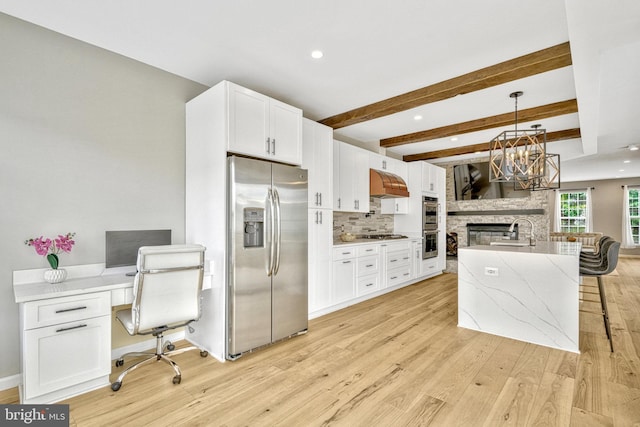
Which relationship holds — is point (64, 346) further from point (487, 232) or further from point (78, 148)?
point (487, 232)

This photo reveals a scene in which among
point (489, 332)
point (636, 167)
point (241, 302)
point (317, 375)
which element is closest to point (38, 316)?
point (241, 302)

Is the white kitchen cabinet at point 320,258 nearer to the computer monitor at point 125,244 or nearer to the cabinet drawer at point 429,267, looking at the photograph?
the computer monitor at point 125,244

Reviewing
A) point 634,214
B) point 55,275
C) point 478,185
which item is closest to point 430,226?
point 478,185

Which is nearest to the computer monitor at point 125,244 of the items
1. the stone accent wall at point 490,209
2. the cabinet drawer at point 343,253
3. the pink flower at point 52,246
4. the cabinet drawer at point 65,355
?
the pink flower at point 52,246

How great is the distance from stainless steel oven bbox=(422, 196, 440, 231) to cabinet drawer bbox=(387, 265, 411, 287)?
3.50 feet

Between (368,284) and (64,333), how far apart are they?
3.60 m

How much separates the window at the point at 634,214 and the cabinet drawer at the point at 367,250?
1070 cm

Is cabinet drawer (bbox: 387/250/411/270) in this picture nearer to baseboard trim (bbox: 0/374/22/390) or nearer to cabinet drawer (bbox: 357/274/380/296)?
cabinet drawer (bbox: 357/274/380/296)

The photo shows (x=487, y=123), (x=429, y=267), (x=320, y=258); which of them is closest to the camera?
(x=320, y=258)

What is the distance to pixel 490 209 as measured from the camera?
6.98 meters

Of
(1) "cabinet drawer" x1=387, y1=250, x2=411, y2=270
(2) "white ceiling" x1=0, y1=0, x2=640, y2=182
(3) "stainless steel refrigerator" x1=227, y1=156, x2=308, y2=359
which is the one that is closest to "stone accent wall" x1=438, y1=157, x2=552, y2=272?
(1) "cabinet drawer" x1=387, y1=250, x2=411, y2=270

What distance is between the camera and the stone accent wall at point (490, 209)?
256 inches

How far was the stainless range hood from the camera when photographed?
16.9 feet

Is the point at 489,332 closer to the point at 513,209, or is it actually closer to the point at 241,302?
the point at 241,302
